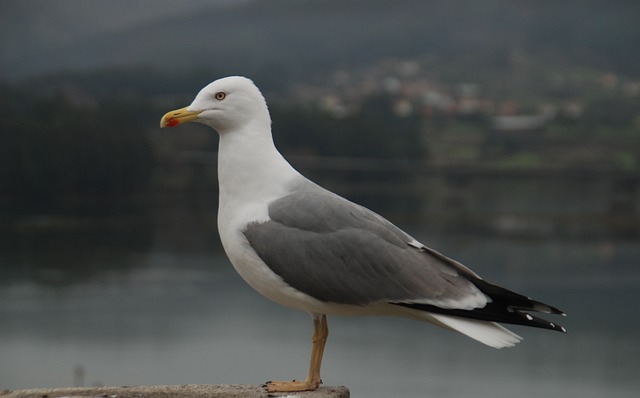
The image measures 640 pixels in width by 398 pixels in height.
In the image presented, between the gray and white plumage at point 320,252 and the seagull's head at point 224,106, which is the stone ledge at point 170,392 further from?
the seagull's head at point 224,106

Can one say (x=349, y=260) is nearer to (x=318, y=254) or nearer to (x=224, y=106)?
(x=318, y=254)

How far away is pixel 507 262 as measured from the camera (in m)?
30.1

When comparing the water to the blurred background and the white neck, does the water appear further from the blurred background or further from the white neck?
the white neck

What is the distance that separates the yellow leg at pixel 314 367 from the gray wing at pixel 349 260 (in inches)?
6.6

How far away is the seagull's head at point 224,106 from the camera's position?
3.29 metres

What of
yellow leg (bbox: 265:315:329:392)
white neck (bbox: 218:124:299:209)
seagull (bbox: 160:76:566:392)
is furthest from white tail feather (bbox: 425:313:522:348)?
white neck (bbox: 218:124:299:209)

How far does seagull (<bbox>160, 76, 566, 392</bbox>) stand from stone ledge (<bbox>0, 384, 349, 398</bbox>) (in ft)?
0.20

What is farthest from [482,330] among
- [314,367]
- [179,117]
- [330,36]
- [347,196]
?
[330,36]

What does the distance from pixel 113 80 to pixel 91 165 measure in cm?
2477

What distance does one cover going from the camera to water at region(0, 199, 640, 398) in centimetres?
1800

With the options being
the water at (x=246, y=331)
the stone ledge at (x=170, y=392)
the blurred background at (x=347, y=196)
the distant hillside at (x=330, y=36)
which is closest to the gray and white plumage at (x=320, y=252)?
the stone ledge at (x=170, y=392)

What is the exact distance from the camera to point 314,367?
332 centimetres

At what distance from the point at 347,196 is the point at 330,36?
54.7 meters

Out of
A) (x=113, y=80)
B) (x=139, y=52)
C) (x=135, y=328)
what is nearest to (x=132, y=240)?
(x=135, y=328)
